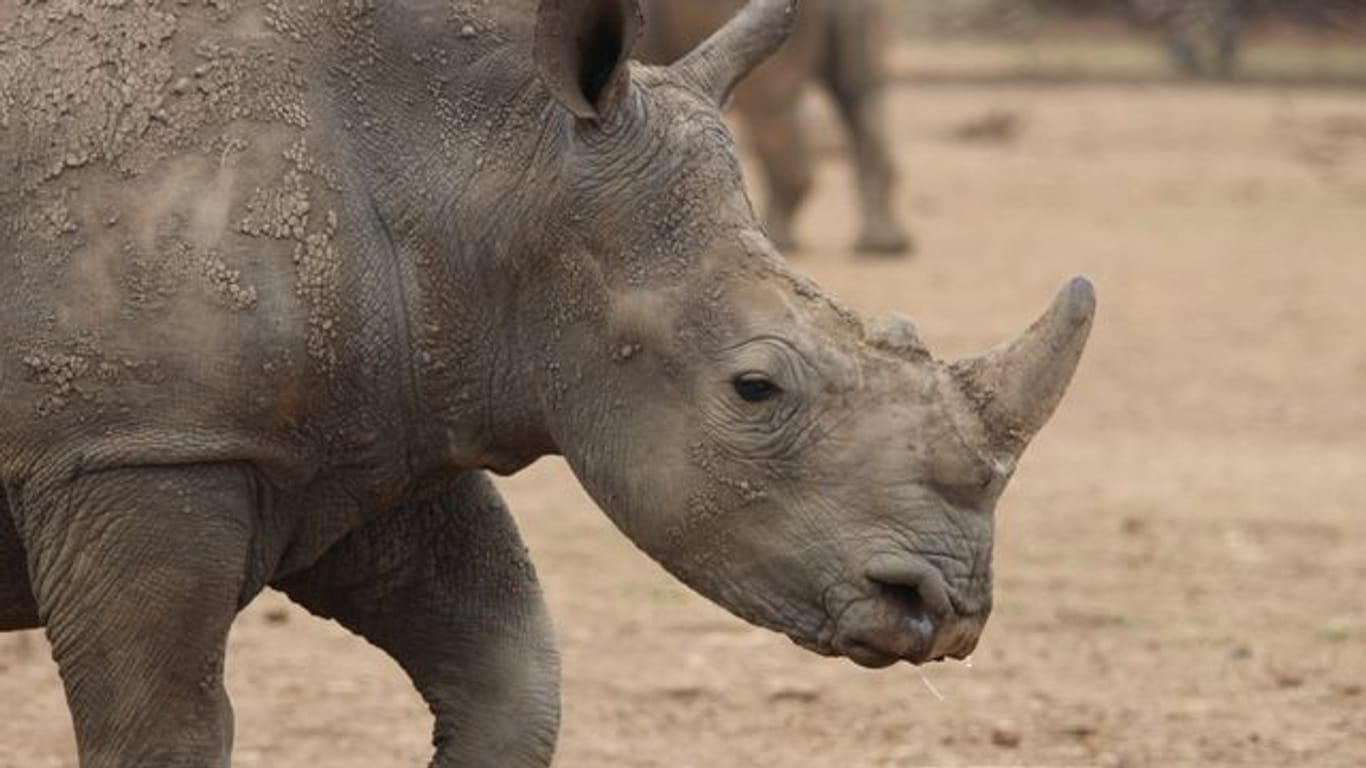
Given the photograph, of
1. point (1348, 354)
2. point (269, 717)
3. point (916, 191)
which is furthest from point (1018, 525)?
point (916, 191)

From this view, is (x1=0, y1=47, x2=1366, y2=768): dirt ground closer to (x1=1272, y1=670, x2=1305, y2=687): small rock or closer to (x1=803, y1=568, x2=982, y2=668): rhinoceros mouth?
(x1=1272, y1=670, x2=1305, y2=687): small rock

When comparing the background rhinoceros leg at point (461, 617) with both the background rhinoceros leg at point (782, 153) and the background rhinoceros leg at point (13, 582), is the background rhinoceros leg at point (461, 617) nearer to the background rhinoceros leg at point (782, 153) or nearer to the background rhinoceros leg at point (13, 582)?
the background rhinoceros leg at point (13, 582)

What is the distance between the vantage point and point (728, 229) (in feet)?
18.4

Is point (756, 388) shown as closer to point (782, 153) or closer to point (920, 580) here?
point (920, 580)

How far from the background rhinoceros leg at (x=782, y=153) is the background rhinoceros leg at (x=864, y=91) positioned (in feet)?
2.07

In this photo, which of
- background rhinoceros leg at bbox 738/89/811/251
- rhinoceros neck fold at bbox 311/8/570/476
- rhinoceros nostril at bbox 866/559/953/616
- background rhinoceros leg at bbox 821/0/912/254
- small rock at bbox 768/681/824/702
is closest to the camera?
rhinoceros nostril at bbox 866/559/953/616

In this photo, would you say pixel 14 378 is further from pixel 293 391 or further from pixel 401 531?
pixel 401 531

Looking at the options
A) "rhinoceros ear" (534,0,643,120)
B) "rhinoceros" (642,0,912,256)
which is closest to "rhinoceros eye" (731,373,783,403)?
"rhinoceros ear" (534,0,643,120)

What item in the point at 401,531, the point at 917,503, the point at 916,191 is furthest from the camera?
the point at 916,191

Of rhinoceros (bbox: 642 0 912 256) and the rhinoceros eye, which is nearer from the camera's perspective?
the rhinoceros eye

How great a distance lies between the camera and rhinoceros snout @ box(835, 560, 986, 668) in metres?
5.33

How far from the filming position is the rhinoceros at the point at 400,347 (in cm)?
538

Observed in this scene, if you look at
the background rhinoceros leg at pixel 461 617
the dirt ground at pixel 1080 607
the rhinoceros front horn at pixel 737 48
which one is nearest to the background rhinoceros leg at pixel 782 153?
the dirt ground at pixel 1080 607

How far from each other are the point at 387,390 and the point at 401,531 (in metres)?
0.55
